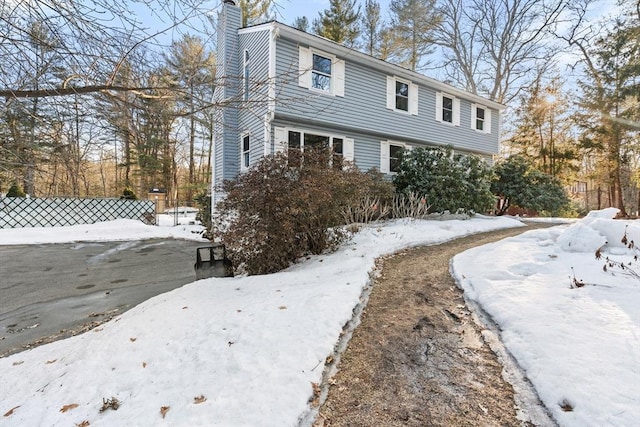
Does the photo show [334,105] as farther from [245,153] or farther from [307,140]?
[245,153]

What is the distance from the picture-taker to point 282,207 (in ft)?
16.1

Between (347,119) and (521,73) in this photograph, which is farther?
(521,73)

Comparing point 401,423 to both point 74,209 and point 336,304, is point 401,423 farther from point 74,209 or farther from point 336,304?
point 74,209

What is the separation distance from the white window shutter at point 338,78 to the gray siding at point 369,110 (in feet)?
0.63

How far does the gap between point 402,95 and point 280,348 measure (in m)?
11.5

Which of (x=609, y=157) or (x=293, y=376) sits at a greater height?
(x=609, y=157)

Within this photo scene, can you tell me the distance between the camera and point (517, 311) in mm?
2943

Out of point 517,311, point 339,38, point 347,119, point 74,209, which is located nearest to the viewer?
point 517,311

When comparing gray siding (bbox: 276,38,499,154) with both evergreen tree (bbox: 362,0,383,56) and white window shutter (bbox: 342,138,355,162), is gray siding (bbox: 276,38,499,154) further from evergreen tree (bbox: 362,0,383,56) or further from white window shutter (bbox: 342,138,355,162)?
evergreen tree (bbox: 362,0,383,56)

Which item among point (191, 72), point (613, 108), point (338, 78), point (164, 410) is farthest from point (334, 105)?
point (613, 108)

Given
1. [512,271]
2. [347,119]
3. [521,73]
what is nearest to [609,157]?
[521,73]

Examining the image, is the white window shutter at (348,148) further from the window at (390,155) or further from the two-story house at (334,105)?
the window at (390,155)

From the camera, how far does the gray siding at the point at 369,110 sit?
361 inches

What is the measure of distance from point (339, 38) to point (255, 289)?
20297mm
